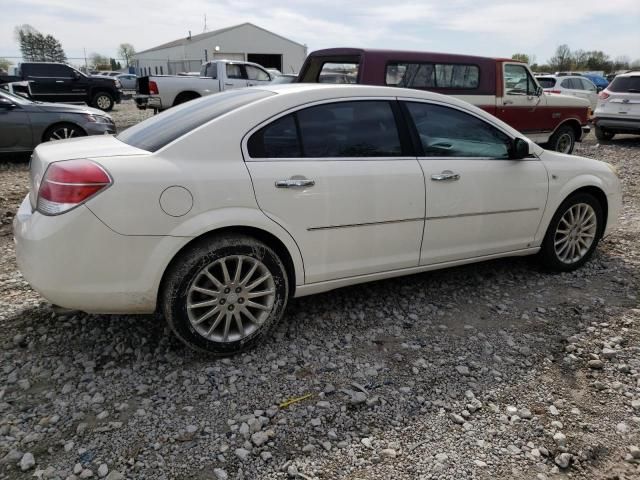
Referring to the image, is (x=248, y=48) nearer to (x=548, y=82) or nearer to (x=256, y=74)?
(x=256, y=74)

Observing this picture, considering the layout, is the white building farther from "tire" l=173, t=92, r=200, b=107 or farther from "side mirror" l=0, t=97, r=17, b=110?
"side mirror" l=0, t=97, r=17, b=110

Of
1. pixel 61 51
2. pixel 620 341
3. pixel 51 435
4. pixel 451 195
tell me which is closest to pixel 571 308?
pixel 620 341

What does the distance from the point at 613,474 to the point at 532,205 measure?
222cm

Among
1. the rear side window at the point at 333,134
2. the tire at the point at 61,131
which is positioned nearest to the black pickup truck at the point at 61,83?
the tire at the point at 61,131

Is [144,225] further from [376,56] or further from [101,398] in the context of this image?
[376,56]

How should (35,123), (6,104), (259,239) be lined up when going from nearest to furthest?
(259,239), (6,104), (35,123)

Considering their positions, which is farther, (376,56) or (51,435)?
(376,56)

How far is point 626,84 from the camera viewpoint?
12.3 metres

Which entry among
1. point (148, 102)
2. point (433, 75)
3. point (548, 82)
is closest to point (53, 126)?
→ point (433, 75)

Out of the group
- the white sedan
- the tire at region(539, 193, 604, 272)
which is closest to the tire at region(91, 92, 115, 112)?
the white sedan

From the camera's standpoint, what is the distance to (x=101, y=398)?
8.75ft

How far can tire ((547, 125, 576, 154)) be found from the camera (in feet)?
32.9

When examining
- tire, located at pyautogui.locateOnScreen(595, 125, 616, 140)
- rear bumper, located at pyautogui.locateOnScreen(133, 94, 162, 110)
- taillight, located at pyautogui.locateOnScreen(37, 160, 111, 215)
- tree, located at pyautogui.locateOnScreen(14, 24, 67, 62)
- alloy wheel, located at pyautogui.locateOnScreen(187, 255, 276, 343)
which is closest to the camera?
taillight, located at pyautogui.locateOnScreen(37, 160, 111, 215)

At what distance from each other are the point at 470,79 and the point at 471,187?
5024 mm
